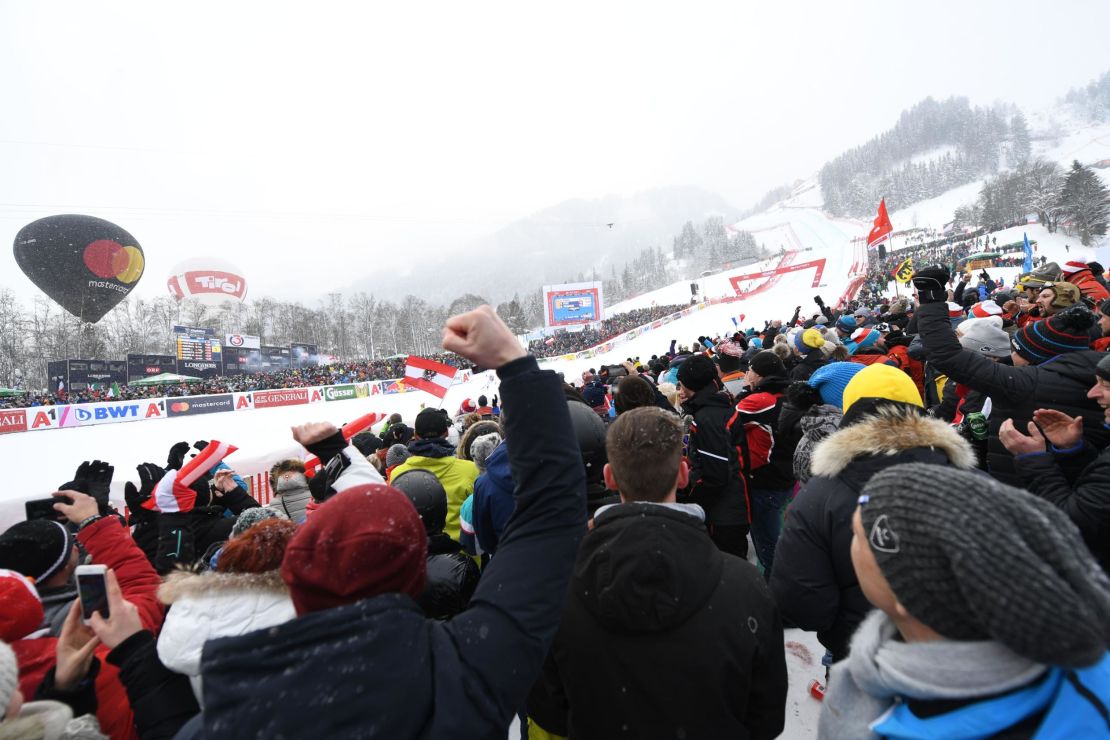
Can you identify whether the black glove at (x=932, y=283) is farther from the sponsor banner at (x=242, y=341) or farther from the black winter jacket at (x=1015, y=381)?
the sponsor banner at (x=242, y=341)

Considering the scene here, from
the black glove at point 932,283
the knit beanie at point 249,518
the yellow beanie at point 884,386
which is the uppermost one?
the black glove at point 932,283

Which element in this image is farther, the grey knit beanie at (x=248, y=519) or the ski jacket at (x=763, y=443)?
the ski jacket at (x=763, y=443)

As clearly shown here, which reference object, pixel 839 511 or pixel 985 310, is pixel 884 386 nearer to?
pixel 839 511

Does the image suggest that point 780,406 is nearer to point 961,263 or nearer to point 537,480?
point 537,480

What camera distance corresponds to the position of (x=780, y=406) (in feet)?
13.1

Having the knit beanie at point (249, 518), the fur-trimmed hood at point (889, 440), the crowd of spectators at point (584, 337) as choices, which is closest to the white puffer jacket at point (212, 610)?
the knit beanie at point (249, 518)

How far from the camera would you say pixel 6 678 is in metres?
1.22

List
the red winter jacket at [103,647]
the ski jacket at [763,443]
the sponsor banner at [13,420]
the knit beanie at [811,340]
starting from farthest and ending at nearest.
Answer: the sponsor banner at [13,420] → the knit beanie at [811,340] → the ski jacket at [763,443] → the red winter jacket at [103,647]

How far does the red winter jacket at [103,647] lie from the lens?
1563 millimetres

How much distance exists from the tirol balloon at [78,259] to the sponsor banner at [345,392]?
2096 centimetres

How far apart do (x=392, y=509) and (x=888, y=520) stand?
100cm

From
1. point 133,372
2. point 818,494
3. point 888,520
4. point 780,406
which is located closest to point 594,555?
point 888,520

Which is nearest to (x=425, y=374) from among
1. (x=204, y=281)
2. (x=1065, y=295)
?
(x=1065, y=295)

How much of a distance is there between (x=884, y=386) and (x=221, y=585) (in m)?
2.51
